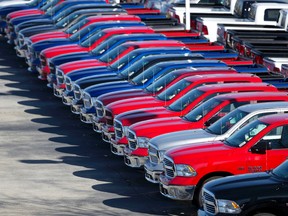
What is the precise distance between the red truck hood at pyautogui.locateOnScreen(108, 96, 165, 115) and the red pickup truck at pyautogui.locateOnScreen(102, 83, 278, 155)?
0.43 metres

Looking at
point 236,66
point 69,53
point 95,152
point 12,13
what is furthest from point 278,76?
point 12,13

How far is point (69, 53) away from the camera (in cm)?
3083

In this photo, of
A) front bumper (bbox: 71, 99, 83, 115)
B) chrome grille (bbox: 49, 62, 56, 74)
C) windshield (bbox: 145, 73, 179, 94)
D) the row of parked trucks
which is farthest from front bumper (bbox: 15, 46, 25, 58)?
windshield (bbox: 145, 73, 179, 94)

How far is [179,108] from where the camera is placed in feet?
75.6

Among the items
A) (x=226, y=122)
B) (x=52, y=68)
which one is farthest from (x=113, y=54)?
(x=226, y=122)

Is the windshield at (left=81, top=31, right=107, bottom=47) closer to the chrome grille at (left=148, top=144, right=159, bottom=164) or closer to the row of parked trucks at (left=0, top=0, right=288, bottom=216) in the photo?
the row of parked trucks at (left=0, top=0, right=288, bottom=216)

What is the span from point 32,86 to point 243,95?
37.3 feet

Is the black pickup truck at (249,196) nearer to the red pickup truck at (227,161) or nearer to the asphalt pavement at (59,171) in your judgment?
the red pickup truck at (227,161)

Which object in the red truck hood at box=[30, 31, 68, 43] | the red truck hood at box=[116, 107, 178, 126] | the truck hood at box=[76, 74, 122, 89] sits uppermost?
the red truck hood at box=[116, 107, 178, 126]

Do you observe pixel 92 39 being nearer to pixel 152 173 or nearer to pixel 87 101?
pixel 87 101

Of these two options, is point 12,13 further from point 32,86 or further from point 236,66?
point 236,66

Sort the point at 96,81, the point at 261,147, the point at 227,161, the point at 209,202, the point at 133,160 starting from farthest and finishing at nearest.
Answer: the point at 96,81 < the point at 133,160 < the point at 227,161 < the point at 261,147 < the point at 209,202

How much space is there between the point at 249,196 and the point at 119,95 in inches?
335

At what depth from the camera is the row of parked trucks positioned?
63.6 feet
